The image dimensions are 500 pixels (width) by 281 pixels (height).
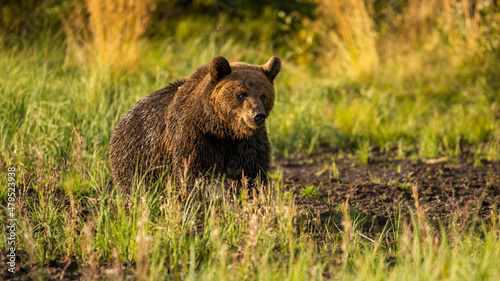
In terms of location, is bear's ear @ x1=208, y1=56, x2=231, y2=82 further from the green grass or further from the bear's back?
the green grass

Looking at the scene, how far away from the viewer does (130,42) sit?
31.1 ft

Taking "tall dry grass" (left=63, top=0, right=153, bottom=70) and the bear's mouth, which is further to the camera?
"tall dry grass" (left=63, top=0, right=153, bottom=70)

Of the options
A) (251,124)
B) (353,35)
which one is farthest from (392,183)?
(353,35)

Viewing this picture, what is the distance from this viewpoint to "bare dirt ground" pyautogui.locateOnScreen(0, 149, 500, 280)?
176 inches

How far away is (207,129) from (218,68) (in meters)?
0.47

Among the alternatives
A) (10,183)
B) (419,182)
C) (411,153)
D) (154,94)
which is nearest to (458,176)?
(419,182)

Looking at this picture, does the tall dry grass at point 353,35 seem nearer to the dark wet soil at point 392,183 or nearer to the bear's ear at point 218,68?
the dark wet soil at point 392,183

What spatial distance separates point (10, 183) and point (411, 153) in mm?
4802

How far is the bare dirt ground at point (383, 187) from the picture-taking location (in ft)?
14.7

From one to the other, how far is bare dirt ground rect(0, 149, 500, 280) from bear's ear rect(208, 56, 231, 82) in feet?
3.90

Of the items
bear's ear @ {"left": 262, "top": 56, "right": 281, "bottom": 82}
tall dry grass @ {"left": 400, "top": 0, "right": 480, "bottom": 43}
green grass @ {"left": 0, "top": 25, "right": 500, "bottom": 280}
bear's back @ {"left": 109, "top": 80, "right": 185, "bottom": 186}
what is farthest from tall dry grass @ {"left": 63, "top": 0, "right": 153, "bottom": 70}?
tall dry grass @ {"left": 400, "top": 0, "right": 480, "bottom": 43}

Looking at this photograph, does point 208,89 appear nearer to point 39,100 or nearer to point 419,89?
point 39,100

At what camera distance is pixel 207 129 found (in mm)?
4551

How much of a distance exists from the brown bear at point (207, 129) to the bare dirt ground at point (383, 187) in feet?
2.23
